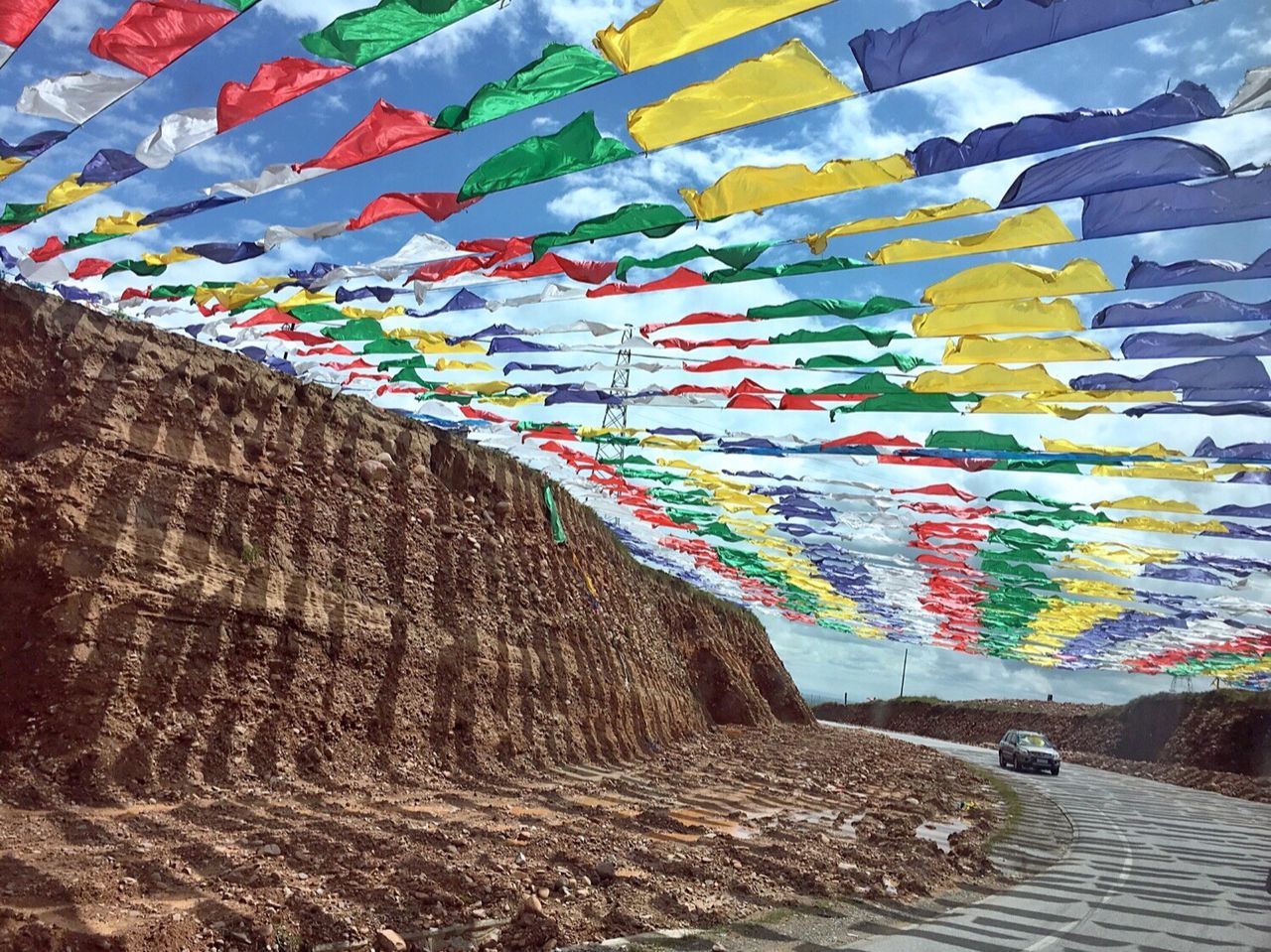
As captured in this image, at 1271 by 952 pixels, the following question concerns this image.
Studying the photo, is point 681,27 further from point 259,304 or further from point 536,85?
point 259,304

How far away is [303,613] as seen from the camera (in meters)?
10.6

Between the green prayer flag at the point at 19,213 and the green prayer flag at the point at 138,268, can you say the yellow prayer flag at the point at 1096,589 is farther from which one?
the green prayer flag at the point at 19,213

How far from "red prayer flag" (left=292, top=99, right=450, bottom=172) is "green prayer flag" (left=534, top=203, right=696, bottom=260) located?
1.51m

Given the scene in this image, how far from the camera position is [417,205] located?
291 inches

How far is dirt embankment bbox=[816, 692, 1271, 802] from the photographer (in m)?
34.8

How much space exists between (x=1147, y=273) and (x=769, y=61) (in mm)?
3906

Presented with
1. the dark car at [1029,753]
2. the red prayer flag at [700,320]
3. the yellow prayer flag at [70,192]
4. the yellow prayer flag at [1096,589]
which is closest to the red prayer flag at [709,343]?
the red prayer flag at [700,320]

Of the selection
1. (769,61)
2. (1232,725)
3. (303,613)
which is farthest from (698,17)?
(1232,725)

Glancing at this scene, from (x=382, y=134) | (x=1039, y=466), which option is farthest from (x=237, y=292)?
(x=1039, y=466)

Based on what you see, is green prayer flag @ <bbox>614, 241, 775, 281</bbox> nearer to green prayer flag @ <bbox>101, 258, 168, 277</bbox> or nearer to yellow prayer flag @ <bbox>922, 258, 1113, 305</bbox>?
yellow prayer flag @ <bbox>922, 258, 1113, 305</bbox>

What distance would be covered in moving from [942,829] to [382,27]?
42.2 ft

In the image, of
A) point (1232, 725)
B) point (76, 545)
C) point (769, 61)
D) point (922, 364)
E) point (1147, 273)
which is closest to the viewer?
point (769, 61)

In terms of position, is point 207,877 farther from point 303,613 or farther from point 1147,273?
point 1147,273

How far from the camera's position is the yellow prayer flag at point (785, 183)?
6.55m
